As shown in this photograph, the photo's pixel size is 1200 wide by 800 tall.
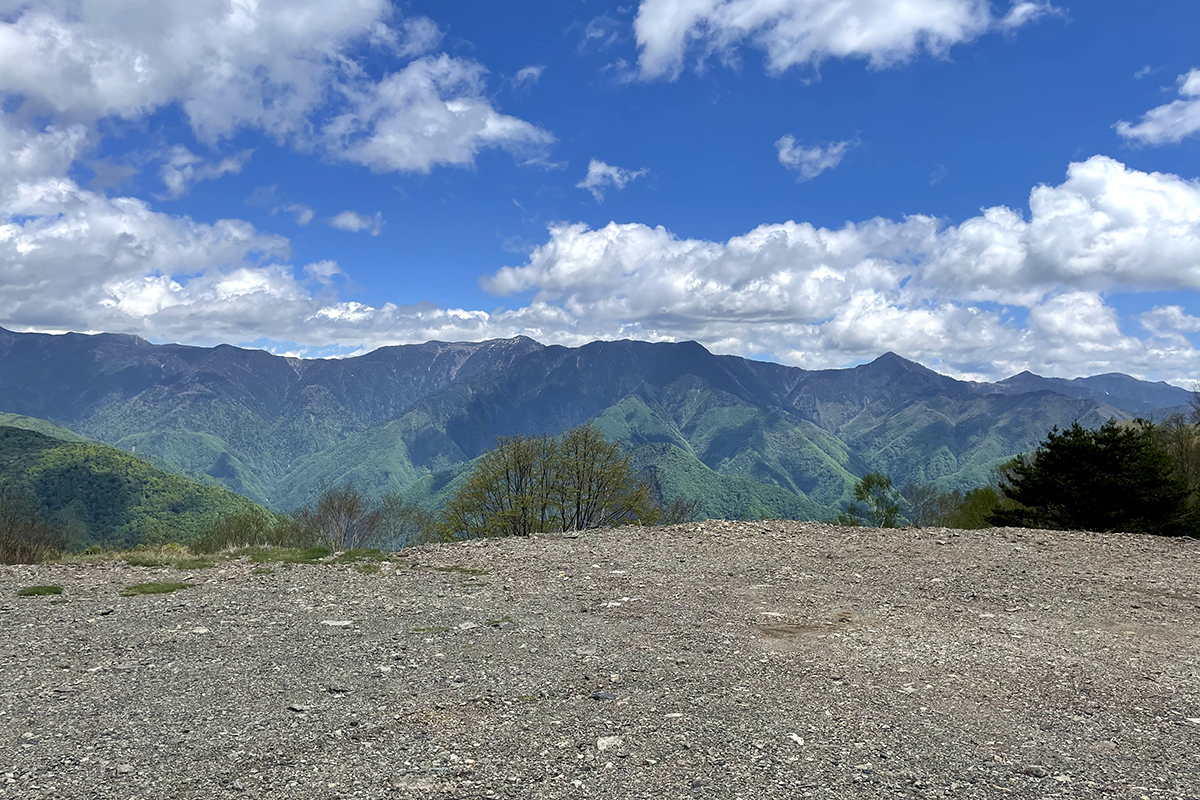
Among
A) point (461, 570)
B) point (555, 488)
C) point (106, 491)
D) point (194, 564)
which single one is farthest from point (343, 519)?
point (106, 491)

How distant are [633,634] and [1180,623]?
8716 mm

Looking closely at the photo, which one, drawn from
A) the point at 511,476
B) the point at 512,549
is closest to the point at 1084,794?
the point at 512,549

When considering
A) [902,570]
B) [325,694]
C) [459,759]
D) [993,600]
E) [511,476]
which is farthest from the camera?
[511,476]

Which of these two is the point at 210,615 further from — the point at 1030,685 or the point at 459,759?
the point at 1030,685

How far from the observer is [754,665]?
8266mm

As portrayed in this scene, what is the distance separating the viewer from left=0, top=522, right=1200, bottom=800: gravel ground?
18.0 ft

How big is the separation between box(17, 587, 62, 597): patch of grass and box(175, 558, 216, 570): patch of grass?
2326mm

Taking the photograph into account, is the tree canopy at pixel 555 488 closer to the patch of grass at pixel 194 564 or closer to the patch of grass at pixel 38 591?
the patch of grass at pixel 194 564

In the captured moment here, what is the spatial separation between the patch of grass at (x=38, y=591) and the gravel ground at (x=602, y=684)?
180 mm

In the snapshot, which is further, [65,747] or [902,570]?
[902,570]

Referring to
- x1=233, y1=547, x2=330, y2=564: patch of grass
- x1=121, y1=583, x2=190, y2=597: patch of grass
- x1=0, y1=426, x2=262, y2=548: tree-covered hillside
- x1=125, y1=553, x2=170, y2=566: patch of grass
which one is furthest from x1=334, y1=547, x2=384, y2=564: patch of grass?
x1=0, y1=426, x2=262, y2=548: tree-covered hillside

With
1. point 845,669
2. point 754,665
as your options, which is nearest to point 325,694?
point 754,665

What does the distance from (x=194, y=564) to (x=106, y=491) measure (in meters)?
199

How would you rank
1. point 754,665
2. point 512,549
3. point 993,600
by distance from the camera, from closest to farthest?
point 754,665
point 993,600
point 512,549
